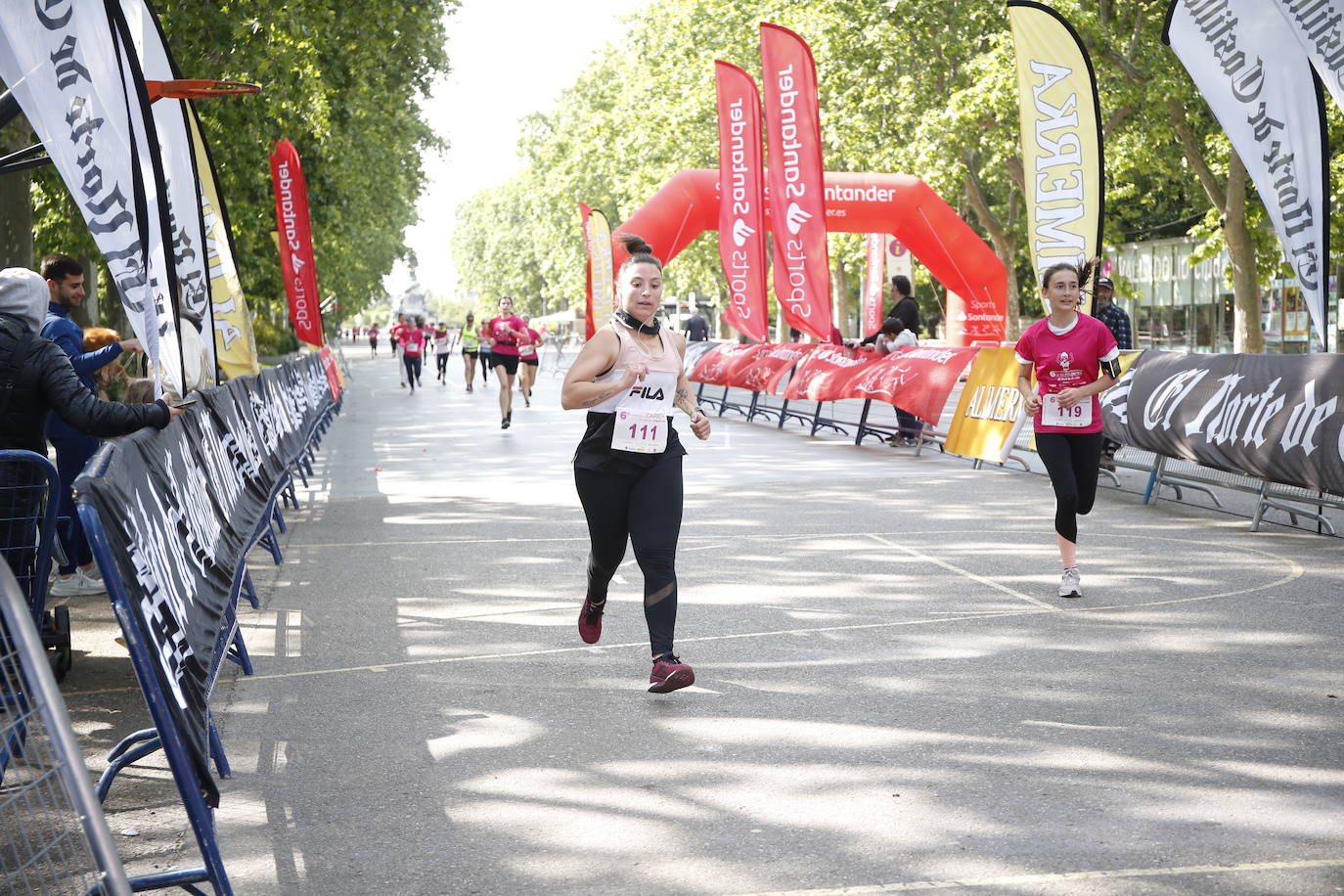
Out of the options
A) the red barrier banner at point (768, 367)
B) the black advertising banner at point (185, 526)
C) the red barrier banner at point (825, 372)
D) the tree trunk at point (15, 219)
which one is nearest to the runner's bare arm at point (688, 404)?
the black advertising banner at point (185, 526)

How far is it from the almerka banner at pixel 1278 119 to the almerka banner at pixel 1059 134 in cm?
339

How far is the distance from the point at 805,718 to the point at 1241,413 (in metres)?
6.48

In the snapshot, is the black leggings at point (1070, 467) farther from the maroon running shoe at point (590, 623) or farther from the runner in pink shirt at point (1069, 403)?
the maroon running shoe at point (590, 623)

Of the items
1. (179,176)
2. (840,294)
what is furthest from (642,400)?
(840,294)

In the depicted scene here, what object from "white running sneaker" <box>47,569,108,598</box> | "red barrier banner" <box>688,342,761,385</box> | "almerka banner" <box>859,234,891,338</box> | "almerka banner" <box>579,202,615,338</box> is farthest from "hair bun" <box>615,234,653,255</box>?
"almerka banner" <box>859,234,891,338</box>

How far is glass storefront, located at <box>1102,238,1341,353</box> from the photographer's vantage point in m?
38.9

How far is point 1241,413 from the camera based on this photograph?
36.3ft

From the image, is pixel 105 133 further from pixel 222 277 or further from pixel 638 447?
pixel 222 277

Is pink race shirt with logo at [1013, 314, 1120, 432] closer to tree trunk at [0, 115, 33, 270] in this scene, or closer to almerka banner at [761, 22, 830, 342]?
tree trunk at [0, 115, 33, 270]

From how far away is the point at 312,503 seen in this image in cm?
1359

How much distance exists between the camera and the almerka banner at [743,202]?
21.8 metres

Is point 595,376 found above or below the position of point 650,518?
above

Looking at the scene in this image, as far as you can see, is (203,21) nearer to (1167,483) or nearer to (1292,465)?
(1167,483)

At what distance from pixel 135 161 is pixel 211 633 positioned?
3415mm
